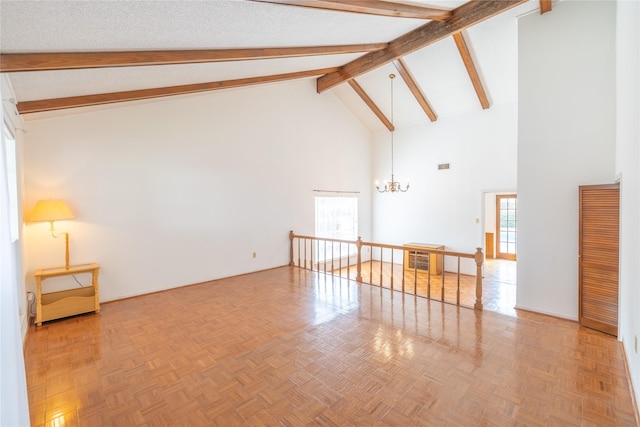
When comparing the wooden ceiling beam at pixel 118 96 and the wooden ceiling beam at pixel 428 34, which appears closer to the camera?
the wooden ceiling beam at pixel 118 96

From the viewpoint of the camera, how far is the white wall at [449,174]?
619 cm

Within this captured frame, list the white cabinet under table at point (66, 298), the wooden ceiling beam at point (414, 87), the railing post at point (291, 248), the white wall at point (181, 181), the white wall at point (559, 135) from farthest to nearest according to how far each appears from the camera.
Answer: the railing post at point (291, 248), the wooden ceiling beam at point (414, 87), the white wall at point (181, 181), the white cabinet under table at point (66, 298), the white wall at point (559, 135)

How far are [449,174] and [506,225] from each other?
3398 millimetres

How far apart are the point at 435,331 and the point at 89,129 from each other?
512cm

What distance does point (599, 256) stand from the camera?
3342 millimetres

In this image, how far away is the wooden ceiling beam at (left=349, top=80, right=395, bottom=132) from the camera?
696 cm

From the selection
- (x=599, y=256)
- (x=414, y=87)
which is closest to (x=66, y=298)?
(x=599, y=256)

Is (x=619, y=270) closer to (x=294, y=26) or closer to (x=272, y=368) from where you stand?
(x=272, y=368)

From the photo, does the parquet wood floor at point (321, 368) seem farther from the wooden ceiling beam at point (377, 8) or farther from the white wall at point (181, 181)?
the wooden ceiling beam at point (377, 8)

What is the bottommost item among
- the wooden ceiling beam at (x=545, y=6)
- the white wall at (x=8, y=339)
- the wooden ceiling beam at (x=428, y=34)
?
the white wall at (x=8, y=339)

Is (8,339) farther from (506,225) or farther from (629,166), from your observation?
(506,225)

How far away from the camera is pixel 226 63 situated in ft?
11.1

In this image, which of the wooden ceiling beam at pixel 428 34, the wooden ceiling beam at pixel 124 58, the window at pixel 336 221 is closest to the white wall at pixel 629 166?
the wooden ceiling beam at pixel 428 34

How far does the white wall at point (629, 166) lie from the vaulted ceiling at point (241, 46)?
1.37 m
